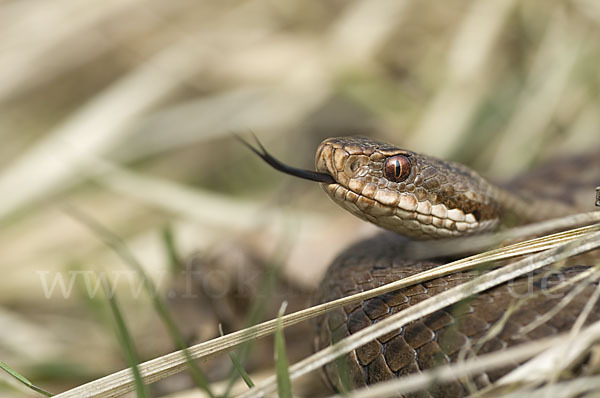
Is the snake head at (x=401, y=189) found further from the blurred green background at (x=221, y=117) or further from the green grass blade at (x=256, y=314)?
the blurred green background at (x=221, y=117)

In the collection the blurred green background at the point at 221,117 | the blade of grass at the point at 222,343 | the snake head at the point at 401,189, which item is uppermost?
the blurred green background at the point at 221,117

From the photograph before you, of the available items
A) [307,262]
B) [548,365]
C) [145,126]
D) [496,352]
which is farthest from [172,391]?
[145,126]

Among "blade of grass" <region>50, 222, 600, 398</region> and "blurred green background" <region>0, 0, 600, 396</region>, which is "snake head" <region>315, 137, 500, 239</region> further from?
"blurred green background" <region>0, 0, 600, 396</region>

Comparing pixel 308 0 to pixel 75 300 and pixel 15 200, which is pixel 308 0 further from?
Result: pixel 75 300

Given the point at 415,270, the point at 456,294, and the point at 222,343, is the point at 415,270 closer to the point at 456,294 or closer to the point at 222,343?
the point at 456,294

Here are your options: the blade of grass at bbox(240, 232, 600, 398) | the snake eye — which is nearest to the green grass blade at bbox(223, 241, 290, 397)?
the blade of grass at bbox(240, 232, 600, 398)

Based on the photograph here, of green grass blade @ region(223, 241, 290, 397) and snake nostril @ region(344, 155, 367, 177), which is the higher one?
snake nostril @ region(344, 155, 367, 177)

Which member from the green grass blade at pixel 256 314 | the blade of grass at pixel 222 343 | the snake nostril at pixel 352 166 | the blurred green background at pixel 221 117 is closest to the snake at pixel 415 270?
the snake nostril at pixel 352 166
